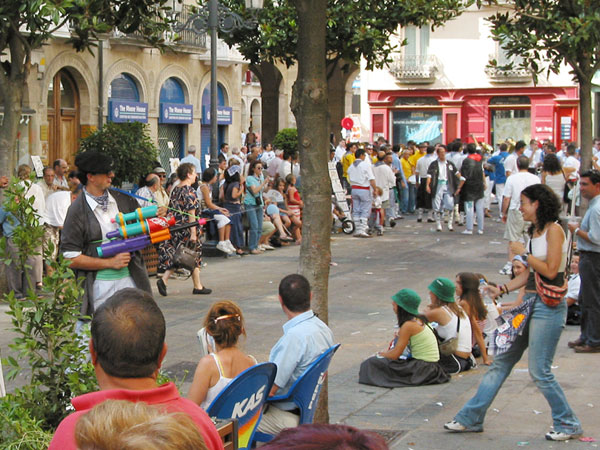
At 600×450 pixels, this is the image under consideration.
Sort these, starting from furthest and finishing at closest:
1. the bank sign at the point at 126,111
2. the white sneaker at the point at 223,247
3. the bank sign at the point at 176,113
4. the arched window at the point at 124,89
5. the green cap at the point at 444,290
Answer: the bank sign at the point at 176,113, the arched window at the point at 124,89, the bank sign at the point at 126,111, the white sneaker at the point at 223,247, the green cap at the point at 444,290

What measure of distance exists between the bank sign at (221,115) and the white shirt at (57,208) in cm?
2049

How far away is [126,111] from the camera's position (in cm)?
2941

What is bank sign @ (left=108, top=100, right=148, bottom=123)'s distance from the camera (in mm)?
28766

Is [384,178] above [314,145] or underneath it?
underneath

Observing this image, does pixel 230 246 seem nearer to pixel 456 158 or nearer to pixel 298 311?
pixel 456 158

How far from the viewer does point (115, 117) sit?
94.8ft

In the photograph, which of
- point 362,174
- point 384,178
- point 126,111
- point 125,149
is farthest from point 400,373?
point 126,111

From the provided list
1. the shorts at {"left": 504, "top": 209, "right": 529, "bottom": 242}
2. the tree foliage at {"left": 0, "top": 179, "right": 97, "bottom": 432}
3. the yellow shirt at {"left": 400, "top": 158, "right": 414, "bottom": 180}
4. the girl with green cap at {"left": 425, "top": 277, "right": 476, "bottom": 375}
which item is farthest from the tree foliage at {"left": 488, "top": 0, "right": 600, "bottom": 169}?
the tree foliage at {"left": 0, "top": 179, "right": 97, "bottom": 432}

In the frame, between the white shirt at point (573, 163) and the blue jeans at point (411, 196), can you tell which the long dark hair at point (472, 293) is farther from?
the blue jeans at point (411, 196)

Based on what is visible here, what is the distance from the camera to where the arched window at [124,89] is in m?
29.4

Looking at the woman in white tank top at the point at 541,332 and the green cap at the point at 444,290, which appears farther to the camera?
the green cap at the point at 444,290

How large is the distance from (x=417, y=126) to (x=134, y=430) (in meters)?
44.9

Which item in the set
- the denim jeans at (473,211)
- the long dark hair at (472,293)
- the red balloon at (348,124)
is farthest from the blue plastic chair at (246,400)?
the red balloon at (348,124)

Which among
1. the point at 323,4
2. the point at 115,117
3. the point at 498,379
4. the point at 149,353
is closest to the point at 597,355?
the point at 498,379
